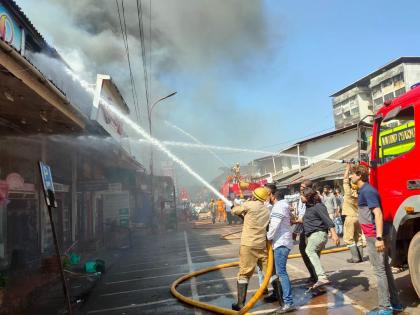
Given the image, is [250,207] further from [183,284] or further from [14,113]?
[14,113]

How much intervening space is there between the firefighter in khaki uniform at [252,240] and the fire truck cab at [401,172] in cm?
167

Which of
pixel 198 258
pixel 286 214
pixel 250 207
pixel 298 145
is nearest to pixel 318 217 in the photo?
pixel 286 214

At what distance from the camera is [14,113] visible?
8148 millimetres

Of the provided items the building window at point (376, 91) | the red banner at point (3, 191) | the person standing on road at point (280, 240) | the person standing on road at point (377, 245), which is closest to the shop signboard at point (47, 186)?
the person standing on road at point (280, 240)

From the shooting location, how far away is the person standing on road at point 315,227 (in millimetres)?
6039

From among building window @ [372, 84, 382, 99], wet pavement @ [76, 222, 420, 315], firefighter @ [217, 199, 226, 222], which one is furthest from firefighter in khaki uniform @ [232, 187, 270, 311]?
building window @ [372, 84, 382, 99]

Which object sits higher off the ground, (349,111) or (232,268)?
(349,111)

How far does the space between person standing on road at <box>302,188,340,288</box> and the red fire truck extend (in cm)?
90

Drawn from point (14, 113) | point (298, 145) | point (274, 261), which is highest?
point (298, 145)

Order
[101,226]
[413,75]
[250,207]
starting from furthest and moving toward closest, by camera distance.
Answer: [413,75]
[101,226]
[250,207]

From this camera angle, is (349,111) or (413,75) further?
(349,111)

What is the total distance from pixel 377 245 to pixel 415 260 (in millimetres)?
660

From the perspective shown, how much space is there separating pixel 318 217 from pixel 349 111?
5835 centimetres

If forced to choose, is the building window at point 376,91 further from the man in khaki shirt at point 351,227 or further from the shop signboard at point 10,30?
the shop signboard at point 10,30
